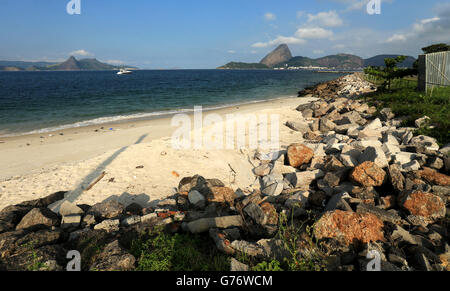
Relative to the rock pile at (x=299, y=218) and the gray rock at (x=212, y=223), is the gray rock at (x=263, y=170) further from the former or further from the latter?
the gray rock at (x=212, y=223)

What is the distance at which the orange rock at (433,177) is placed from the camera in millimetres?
4715

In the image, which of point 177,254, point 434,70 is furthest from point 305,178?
point 434,70

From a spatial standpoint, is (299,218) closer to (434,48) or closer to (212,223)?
(212,223)

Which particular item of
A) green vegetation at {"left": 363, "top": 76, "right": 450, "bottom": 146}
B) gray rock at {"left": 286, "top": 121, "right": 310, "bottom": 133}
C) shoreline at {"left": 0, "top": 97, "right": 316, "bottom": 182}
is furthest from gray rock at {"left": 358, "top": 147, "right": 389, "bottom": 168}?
shoreline at {"left": 0, "top": 97, "right": 316, "bottom": 182}

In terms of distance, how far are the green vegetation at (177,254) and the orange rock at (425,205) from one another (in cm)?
321

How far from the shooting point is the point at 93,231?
12.6 ft

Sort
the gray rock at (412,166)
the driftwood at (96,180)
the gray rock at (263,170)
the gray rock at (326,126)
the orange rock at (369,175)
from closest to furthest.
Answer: the orange rock at (369,175) → the gray rock at (412,166) → the driftwood at (96,180) → the gray rock at (263,170) → the gray rock at (326,126)

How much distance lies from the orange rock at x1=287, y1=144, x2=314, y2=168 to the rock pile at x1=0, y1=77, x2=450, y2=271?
0.10 feet

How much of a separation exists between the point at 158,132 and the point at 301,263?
10.9 m

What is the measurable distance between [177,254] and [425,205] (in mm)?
4002
